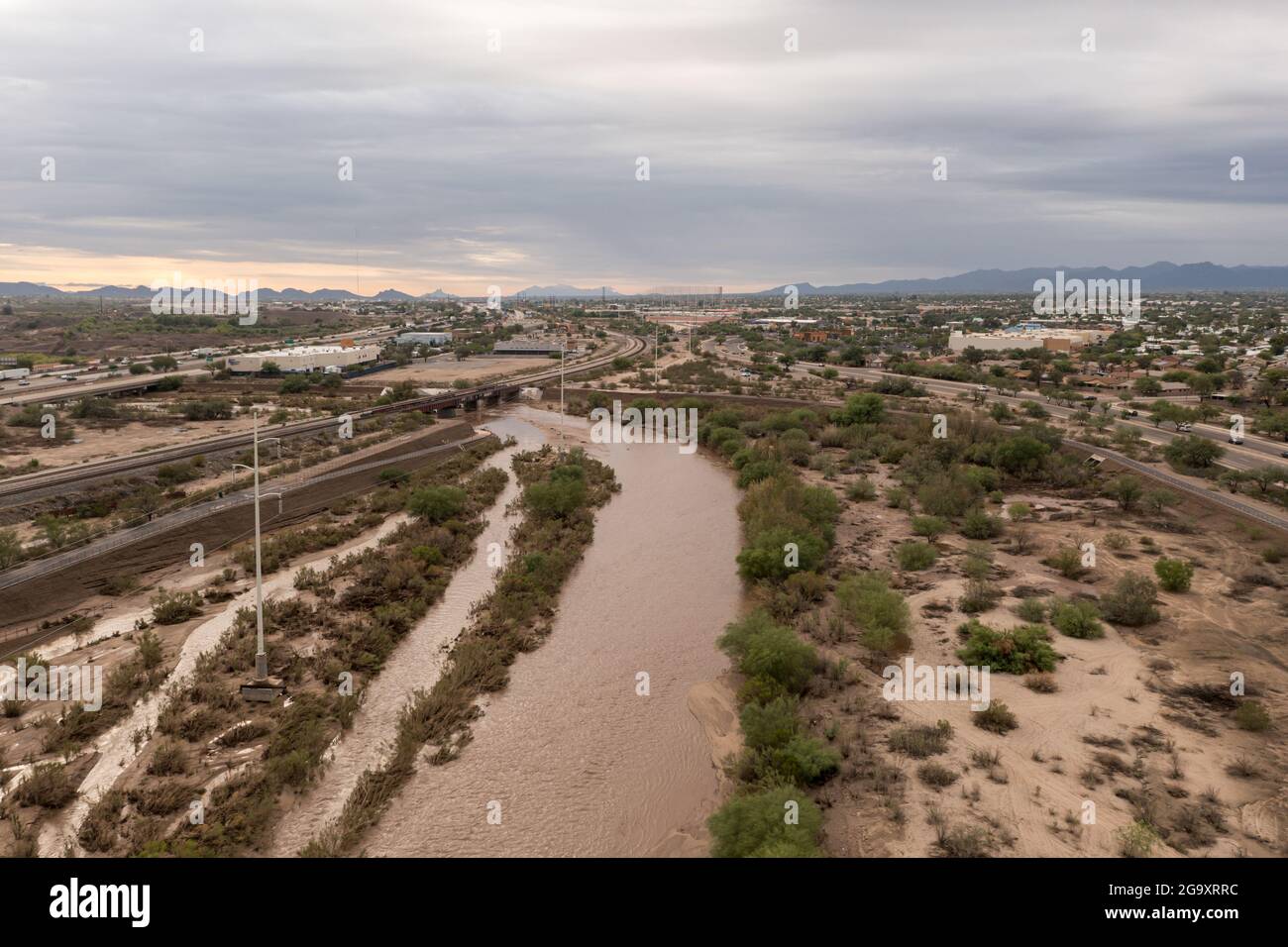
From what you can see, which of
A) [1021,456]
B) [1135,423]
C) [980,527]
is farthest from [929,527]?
[1135,423]

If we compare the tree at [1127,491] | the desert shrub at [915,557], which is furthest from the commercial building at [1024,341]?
the desert shrub at [915,557]

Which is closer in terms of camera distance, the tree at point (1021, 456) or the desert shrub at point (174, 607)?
the desert shrub at point (174, 607)

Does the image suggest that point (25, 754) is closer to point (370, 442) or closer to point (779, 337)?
point (370, 442)

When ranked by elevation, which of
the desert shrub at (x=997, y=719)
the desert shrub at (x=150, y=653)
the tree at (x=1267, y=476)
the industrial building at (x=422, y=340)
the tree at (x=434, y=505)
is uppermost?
the industrial building at (x=422, y=340)

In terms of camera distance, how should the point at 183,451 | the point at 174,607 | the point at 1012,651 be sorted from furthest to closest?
1. the point at 183,451
2. the point at 174,607
3. the point at 1012,651

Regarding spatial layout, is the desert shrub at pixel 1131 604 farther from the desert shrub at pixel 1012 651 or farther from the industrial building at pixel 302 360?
the industrial building at pixel 302 360

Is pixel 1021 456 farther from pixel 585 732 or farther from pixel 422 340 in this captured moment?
pixel 422 340
